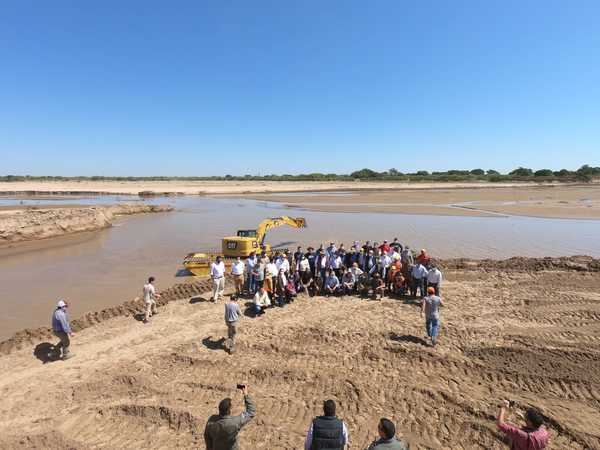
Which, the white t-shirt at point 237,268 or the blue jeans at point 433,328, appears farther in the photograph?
the white t-shirt at point 237,268

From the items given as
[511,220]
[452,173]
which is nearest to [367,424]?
[511,220]

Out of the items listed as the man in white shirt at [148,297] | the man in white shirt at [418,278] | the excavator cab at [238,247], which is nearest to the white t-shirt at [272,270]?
the man in white shirt at [148,297]

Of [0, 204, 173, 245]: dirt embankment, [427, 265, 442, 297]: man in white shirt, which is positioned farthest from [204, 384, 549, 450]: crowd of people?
[0, 204, 173, 245]: dirt embankment

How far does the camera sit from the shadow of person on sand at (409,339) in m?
8.02

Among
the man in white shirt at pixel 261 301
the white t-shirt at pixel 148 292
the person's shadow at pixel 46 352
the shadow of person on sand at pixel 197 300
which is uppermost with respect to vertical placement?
the white t-shirt at pixel 148 292

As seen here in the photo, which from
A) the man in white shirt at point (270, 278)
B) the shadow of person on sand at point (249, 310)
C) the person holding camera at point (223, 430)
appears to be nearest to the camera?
the person holding camera at point (223, 430)

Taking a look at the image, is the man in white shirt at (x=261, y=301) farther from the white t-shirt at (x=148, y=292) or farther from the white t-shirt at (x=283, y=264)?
the white t-shirt at (x=148, y=292)

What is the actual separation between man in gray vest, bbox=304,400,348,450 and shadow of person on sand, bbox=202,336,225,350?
4612 millimetres

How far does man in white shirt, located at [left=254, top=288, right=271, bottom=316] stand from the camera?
32.4ft

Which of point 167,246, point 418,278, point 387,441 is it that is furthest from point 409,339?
point 167,246

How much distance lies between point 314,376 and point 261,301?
355cm

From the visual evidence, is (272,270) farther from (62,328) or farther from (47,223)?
(47,223)

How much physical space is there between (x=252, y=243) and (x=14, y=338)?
26.9 ft

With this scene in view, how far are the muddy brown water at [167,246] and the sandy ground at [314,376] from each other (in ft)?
12.5
